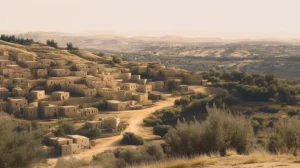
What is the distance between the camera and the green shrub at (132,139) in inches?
1257

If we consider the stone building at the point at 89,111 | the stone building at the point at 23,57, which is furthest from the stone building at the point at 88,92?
the stone building at the point at 23,57

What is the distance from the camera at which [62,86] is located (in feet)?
150

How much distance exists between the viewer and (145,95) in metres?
45.8

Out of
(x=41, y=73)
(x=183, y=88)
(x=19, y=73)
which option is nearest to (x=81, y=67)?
(x=41, y=73)

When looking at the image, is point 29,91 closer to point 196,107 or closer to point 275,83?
point 196,107

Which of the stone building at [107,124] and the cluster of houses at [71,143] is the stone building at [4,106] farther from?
the cluster of houses at [71,143]

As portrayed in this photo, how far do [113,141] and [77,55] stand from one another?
3351cm

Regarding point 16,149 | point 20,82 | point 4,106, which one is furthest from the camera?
point 20,82

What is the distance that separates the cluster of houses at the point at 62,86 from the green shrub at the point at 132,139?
780 centimetres

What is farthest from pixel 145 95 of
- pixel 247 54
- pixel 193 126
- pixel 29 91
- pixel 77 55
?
pixel 247 54

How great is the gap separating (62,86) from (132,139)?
52.8 ft

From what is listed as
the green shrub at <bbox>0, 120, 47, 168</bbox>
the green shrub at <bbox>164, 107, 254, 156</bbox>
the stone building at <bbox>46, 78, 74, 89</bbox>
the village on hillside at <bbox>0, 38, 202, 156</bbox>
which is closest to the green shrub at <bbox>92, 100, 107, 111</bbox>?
the village on hillside at <bbox>0, 38, 202, 156</bbox>

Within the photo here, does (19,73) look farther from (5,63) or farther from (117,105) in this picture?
(117,105)

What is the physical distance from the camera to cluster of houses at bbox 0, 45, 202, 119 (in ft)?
128
